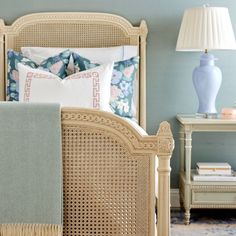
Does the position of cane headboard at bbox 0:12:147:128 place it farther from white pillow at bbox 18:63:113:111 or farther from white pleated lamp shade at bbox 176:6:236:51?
white pillow at bbox 18:63:113:111

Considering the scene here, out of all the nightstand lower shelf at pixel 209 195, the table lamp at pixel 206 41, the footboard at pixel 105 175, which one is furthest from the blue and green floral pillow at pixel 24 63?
the footboard at pixel 105 175

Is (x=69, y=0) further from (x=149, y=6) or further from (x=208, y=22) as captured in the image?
(x=208, y=22)

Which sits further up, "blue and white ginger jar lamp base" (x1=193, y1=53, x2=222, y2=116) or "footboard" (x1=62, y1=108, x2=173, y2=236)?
"blue and white ginger jar lamp base" (x1=193, y1=53, x2=222, y2=116)

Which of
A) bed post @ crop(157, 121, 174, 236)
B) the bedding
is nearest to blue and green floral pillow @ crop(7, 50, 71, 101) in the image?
the bedding

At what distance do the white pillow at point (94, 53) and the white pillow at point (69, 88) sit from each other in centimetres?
34

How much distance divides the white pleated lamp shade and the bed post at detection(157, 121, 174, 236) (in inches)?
64.9

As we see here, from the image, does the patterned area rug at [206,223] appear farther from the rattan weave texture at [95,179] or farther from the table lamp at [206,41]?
the rattan weave texture at [95,179]

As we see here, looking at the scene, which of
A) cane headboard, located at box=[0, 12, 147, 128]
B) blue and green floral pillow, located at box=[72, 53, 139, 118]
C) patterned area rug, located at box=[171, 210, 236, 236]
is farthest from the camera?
cane headboard, located at box=[0, 12, 147, 128]

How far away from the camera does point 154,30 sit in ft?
13.7

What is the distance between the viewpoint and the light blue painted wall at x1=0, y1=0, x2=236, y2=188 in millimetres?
4176

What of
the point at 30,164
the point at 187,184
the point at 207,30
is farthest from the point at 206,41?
the point at 30,164

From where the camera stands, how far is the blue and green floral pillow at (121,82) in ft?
12.1

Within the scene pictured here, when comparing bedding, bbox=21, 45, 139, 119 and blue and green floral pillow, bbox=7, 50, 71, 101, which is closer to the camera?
blue and green floral pillow, bbox=7, 50, 71, 101

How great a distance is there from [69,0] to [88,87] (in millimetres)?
1038
